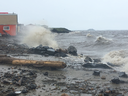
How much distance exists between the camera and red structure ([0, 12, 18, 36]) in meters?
25.5

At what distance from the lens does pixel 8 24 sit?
84.6 feet

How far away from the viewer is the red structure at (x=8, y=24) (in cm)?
2546

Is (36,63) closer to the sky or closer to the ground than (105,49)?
closer to the sky

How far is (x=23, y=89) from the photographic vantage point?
Answer: 15.9 ft

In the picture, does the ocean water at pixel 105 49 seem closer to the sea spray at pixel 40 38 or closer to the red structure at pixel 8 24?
the sea spray at pixel 40 38

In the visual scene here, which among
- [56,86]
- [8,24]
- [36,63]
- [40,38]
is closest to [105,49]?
[40,38]

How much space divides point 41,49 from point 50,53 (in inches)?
32.9

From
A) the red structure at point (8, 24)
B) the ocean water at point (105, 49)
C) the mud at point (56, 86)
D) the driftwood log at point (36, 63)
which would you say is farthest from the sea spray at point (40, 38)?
the mud at point (56, 86)

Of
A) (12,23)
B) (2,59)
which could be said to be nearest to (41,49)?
(2,59)

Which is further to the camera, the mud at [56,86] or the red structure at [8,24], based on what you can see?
the red structure at [8,24]

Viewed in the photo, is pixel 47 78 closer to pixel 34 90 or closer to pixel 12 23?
pixel 34 90

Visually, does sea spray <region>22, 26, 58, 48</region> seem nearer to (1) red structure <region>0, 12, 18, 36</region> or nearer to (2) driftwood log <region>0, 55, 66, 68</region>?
(1) red structure <region>0, 12, 18, 36</region>

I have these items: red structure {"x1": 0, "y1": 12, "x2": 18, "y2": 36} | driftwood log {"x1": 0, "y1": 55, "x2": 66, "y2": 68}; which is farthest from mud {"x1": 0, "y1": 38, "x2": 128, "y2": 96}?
red structure {"x1": 0, "y1": 12, "x2": 18, "y2": 36}

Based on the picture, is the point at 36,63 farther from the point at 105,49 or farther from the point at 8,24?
the point at 8,24
